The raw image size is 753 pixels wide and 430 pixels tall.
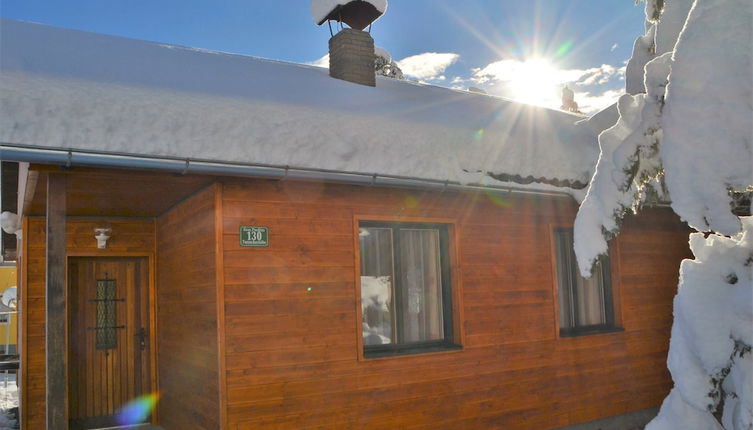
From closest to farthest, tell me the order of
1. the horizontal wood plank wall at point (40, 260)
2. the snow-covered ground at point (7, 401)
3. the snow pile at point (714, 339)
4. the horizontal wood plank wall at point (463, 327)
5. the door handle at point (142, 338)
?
the snow pile at point (714, 339), the horizontal wood plank wall at point (463, 327), the horizontal wood plank wall at point (40, 260), the door handle at point (142, 338), the snow-covered ground at point (7, 401)

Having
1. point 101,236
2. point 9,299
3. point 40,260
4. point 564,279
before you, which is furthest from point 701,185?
point 9,299

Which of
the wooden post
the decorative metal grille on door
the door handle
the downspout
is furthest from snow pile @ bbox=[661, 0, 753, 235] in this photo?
the decorative metal grille on door

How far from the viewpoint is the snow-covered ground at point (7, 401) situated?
955 centimetres

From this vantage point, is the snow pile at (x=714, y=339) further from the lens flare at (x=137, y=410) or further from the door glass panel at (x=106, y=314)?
the door glass panel at (x=106, y=314)

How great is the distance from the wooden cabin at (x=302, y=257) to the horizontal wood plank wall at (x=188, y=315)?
4 centimetres

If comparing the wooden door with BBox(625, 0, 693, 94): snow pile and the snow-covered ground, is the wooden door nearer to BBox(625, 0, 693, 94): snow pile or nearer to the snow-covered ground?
A: the snow-covered ground

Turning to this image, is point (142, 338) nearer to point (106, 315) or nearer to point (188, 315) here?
point (106, 315)

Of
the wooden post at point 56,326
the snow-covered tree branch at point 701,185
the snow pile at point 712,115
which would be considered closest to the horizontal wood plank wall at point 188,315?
the wooden post at point 56,326

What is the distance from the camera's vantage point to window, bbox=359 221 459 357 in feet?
22.5

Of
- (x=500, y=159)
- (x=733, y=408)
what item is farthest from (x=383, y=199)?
(x=733, y=408)

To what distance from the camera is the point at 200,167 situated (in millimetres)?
5426

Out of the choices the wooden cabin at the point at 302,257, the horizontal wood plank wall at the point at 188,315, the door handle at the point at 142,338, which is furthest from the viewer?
the door handle at the point at 142,338

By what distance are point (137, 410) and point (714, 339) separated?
7093 millimetres

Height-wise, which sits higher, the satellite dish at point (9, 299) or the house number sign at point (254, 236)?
the house number sign at point (254, 236)
